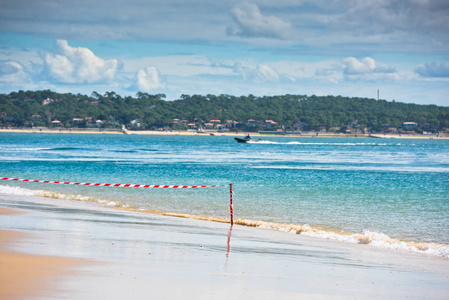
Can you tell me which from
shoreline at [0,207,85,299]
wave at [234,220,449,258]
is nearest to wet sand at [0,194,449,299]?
shoreline at [0,207,85,299]

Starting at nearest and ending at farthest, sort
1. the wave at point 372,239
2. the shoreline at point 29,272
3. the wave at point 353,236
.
Result: 1. the shoreline at point 29,272
2. the wave at point 372,239
3. the wave at point 353,236

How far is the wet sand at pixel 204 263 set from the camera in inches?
394

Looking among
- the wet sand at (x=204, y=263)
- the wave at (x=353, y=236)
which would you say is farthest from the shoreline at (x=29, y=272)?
the wave at (x=353, y=236)

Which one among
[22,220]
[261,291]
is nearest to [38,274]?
[261,291]

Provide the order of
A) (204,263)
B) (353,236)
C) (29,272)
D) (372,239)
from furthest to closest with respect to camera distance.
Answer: (353,236) < (372,239) < (204,263) < (29,272)

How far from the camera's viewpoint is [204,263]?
40.5 feet

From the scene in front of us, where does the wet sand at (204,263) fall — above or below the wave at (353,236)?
above

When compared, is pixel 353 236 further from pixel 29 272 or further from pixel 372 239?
pixel 29 272

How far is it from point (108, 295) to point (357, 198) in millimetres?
25984

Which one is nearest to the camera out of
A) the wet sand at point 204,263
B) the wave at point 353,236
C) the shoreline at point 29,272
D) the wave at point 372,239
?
the shoreline at point 29,272

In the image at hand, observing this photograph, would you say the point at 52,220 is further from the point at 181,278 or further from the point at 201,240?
the point at 181,278

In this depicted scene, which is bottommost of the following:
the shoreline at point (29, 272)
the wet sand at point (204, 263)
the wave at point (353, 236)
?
the wave at point (353, 236)

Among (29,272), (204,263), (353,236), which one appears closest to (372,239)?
(353,236)

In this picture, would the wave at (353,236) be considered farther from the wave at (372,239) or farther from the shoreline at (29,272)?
the shoreline at (29,272)
